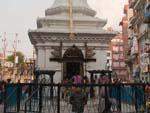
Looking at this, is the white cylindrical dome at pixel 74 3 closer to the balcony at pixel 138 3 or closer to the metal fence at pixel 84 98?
the metal fence at pixel 84 98

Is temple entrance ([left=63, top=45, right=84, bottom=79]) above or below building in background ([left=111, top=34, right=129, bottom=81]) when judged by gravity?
below

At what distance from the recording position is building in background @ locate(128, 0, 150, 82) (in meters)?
54.0

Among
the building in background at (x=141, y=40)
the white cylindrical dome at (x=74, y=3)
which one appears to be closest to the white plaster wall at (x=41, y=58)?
the white cylindrical dome at (x=74, y=3)

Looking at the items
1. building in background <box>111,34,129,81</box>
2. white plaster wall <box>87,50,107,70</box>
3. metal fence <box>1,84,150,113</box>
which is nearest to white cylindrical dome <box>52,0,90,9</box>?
white plaster wall <box>87,50,107,70</box>

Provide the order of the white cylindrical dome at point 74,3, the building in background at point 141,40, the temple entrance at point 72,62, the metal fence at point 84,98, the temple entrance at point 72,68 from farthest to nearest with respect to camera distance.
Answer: the building in background at point 141,40 → the white cylindrical dome at point 74,3 → the temple entrance at point 72,68 → the temple entrance at point 72,62 → the metal fence at point 84,98

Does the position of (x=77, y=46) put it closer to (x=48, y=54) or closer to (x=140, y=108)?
(x=48, y=54)

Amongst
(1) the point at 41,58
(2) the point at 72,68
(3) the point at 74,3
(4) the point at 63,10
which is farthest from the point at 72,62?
(3) the point at 74,3

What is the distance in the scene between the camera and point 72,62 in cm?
2598

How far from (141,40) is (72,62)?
3639 centimetres

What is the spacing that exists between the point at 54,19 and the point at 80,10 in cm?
245

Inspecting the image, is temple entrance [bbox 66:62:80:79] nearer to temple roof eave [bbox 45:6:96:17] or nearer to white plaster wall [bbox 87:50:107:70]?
white plaster wall [bbox 87:50:107:70]

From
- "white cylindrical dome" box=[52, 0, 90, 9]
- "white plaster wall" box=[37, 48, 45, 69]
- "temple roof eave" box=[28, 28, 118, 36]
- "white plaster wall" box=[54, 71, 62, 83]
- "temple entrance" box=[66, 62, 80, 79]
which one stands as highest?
"white cylindrical dome" box=[52, 0, 90, 9]

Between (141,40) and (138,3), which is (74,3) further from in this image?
(138,3)

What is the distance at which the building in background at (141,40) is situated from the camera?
177 feet
